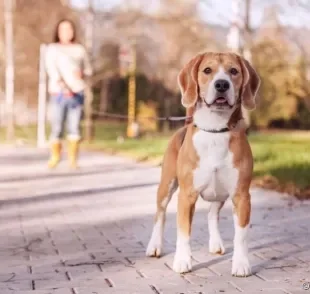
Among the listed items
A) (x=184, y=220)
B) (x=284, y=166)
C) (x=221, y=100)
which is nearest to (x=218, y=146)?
(x=221, y=100)

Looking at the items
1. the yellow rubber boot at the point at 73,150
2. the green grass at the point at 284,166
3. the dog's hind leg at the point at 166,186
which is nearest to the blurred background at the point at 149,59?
the green grass at the point at 284,166

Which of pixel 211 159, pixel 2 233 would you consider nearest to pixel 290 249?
pixel 211 159

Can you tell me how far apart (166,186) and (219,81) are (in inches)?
36.7

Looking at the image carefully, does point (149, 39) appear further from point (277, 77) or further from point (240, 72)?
point (240, 72)

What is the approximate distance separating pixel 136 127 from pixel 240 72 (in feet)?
72.4

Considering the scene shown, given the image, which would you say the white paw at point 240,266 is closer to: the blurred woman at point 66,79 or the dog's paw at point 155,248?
the dog's paw at point 155,248

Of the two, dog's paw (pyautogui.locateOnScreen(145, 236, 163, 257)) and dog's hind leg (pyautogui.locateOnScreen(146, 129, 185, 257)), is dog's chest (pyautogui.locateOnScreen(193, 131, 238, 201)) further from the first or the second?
dog's paw (pyautogui.locateOnScreen(145, 236, 163, 257))

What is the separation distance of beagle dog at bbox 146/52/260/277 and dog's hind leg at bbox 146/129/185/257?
11.3 inches

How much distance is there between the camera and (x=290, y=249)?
4641mm

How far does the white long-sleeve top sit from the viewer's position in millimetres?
10180

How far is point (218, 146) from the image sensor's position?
3.94 m

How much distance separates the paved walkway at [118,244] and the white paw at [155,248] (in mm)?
66

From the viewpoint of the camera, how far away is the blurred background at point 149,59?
20438 mm

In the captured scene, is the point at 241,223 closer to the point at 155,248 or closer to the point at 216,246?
the point at 216,246
